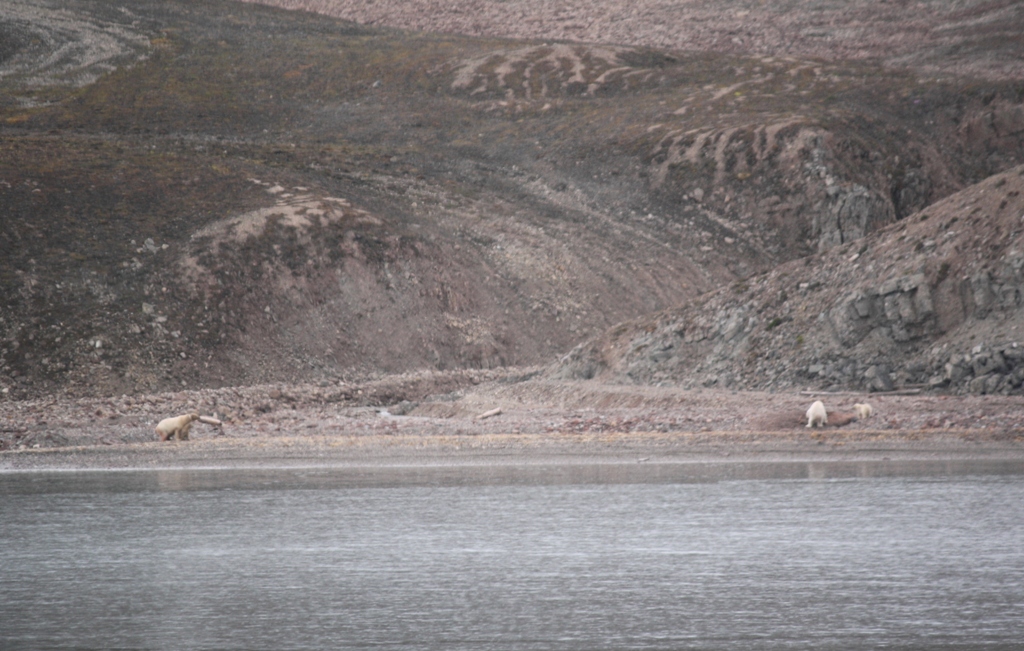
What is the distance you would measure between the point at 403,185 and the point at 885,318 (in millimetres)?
43654

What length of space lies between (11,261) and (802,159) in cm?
4635

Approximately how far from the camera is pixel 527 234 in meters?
60.9

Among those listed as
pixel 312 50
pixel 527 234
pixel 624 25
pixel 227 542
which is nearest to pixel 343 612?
pixel 227 542

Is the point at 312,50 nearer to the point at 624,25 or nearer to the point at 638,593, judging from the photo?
the point at 624,25

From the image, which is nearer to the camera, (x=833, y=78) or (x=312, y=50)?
(x=833, y=78)

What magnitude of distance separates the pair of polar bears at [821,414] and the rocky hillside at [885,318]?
148 inches

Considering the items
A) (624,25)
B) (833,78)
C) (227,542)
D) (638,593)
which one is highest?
(624,25)

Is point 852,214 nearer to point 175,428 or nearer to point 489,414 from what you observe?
point 489,414

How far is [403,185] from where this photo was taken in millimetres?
67250

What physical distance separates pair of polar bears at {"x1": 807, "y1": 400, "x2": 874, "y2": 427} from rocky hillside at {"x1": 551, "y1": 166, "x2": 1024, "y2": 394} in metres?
3.76

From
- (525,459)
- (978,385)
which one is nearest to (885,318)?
(978,385)

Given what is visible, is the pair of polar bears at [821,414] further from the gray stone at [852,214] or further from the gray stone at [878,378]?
the gray stone at [852,214]

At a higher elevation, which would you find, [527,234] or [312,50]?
[312,50]

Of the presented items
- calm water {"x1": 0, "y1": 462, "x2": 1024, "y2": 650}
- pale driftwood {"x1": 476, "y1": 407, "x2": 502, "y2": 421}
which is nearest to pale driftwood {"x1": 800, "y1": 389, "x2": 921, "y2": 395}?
pale driftwood {"x1": 476, "y1": 407, "x2": 502, "y2": 421}
